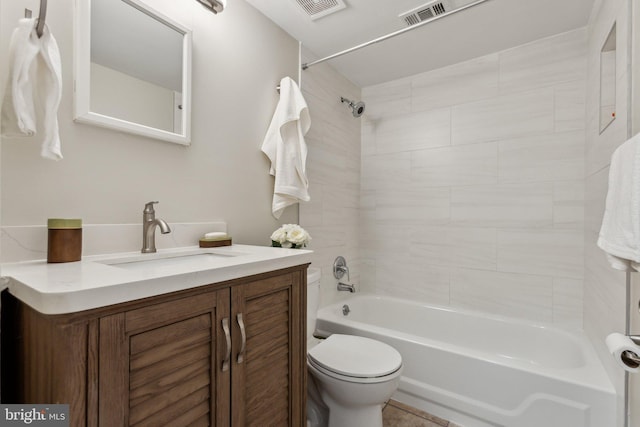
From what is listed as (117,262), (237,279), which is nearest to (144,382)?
(237,279)

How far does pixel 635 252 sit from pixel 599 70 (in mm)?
1424

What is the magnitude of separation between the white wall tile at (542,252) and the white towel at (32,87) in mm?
2525

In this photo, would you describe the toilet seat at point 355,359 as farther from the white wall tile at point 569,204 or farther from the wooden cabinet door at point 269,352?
the white wall tile at point 569,204

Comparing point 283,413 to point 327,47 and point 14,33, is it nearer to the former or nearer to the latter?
point 14,33

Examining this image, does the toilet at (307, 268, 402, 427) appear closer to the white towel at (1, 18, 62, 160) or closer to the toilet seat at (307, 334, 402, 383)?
the toilet seat at (307, 334, 402, 383)

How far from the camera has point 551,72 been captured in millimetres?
2020

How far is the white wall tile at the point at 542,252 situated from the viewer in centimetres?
195

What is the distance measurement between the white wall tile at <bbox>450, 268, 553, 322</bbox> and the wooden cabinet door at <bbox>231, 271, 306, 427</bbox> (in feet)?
5.30

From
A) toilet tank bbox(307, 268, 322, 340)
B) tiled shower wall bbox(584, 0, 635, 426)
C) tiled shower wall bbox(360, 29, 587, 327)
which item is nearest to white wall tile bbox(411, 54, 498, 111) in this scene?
tiled shower wall bbox(360, 29, 587, 327)

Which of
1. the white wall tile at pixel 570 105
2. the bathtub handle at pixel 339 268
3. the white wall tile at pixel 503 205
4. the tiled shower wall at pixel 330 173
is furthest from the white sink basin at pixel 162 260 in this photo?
the white wall tile at pixel 570 105

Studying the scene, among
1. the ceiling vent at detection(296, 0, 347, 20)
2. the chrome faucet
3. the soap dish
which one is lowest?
the soap dish

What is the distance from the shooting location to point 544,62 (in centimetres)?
204

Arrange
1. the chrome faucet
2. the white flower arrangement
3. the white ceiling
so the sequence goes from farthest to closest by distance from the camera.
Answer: the white ceiling → the white flower arrangement → the chrome faucet

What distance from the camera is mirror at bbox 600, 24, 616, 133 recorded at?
1375mm
